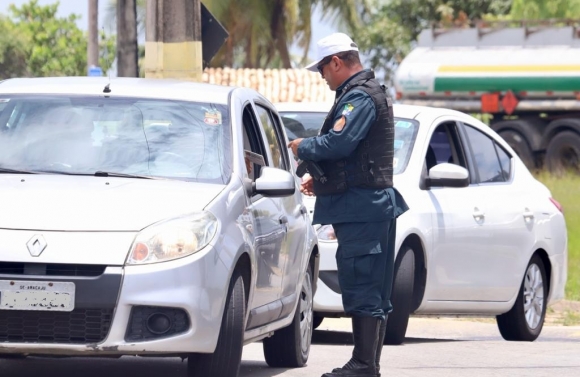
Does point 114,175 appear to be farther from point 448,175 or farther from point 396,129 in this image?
point 396,129

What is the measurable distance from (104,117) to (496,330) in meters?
5.54

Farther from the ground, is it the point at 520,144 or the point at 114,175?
the point at 114,175

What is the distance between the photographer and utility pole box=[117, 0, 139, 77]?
13.8 metres

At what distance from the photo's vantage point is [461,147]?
10.1 m

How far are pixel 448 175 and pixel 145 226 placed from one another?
3748 mm

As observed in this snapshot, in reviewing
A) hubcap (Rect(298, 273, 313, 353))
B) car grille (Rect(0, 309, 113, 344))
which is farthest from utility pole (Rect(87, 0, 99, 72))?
car grille (Rect(0, 309, 113, 344))

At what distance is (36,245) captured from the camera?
5812mm

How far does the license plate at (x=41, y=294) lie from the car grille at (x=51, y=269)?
0.05m

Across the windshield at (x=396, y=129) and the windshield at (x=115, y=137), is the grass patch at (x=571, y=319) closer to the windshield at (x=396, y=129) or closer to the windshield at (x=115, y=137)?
the windshield at (x=396, y=129)

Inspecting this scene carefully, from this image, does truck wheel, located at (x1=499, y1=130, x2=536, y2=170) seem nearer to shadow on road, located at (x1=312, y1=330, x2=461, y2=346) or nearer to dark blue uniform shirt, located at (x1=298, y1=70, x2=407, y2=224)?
shadow on road, located at (x1=312, y1=330, x2=461, y2=346)

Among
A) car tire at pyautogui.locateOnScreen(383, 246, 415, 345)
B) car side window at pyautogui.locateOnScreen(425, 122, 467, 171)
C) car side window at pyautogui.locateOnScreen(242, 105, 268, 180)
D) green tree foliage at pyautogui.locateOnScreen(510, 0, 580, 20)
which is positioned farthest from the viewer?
green tree foliage at pyautogui.locateOnScreen(510, 0, 580, 20)

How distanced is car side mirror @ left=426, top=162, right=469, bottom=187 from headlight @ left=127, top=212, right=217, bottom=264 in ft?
11.5

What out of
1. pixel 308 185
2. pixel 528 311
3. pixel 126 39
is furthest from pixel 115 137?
pixel 126 39

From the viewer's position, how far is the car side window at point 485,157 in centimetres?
1027
